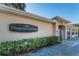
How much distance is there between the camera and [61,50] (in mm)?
6113

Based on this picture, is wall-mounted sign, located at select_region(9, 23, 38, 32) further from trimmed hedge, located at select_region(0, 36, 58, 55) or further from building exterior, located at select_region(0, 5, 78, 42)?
trimmed hedge, located at select_region(0, 36, 58, 55)

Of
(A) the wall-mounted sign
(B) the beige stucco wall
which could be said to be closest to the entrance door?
(B) the beige stucco wall

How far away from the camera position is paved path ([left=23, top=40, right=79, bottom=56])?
19.4 ft

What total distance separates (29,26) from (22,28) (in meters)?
0.33

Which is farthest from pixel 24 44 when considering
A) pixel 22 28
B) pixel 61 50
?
pixel 61 50

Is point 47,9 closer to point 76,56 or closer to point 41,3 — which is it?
point 41,3

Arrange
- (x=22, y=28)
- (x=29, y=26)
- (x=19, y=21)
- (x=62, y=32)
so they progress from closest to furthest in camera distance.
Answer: (x=19, y=21)
(x=22, y=28)
(x=29, y=26)
(x=62, y=32)

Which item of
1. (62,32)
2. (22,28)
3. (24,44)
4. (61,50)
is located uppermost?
(22,28)

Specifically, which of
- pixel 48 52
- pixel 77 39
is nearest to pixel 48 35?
pixel 48 52

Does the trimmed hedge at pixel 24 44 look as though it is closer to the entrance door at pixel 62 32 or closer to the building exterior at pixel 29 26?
the building exterior at pixel 29 26

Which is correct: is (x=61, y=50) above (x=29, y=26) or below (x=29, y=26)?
below

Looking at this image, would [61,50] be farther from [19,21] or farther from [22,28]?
[19,21]

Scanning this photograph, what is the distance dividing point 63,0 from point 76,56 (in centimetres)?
221

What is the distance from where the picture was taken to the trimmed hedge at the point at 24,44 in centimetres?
541
